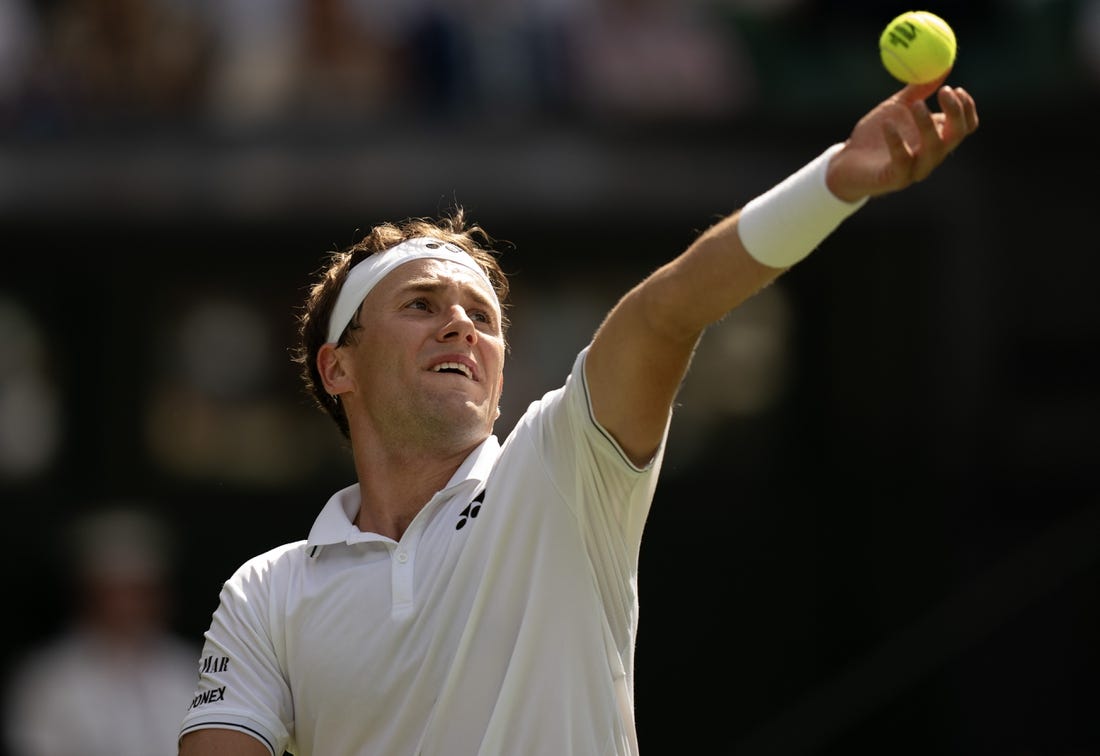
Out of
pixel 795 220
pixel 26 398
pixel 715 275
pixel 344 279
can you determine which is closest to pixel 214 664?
pixel 344 279

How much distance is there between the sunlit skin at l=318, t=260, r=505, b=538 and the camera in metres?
3.71

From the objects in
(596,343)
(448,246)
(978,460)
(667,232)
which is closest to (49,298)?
(667,232)

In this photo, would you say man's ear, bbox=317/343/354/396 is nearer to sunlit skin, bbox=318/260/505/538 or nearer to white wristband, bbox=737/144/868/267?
sunlit skin, bbox=318/260/505/538

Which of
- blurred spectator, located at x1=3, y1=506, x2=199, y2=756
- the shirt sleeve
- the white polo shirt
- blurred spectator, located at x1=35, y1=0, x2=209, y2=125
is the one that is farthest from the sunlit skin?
blurred spectator, located at x1=35, y1=0, x2=209, y2=125

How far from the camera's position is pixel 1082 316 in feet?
27.0

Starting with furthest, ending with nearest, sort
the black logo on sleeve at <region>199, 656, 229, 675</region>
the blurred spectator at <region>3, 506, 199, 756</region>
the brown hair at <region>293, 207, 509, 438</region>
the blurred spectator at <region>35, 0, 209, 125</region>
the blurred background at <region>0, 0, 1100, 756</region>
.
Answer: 1. the blurred spectator at <region>35, 0, 209, 125</region>
2. the blurred background at <region>0, 0, 1100, 756</region>
3. the blurred spectator at <region>3, 506, 199, 756</region>
4. the brown hair at <region>293, 207, 509, 438</region>
5. the black logo on sleeve at <region>199, 656, 229, 675</region>

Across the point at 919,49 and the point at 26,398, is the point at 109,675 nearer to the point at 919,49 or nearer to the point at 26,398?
the point at 26,398

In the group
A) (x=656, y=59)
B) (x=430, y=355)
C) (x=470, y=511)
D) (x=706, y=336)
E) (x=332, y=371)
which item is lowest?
(x=470, y=511)

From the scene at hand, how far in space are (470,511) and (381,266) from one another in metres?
0.71

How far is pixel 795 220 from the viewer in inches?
118

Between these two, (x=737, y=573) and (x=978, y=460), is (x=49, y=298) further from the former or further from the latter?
(x=978, y=460)

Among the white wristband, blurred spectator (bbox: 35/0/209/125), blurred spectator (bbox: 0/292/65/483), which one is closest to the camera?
the white wristband

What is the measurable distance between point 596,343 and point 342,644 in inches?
32.6

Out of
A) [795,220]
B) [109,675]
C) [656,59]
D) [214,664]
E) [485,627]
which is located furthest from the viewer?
[656,59]
